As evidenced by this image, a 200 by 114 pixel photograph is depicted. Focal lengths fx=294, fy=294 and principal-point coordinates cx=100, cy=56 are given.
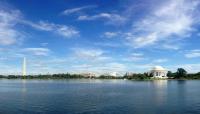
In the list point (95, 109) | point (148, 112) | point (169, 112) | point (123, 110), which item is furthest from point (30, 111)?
point (169, 112)

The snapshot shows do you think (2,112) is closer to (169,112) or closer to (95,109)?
(95,109)

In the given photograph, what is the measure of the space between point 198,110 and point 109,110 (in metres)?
18.0

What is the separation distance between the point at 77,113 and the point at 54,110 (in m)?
5.88

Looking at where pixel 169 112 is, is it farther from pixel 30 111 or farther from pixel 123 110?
pixel 30 111

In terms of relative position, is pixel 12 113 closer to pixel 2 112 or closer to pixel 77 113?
pixel 2 112

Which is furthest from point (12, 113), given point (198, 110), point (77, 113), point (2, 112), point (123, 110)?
point (198, 110)

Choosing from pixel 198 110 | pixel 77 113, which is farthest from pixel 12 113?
pixel 198 110

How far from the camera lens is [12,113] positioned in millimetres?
55094

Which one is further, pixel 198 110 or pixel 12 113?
pixel 198 110

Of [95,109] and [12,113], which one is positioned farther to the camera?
[95,109]

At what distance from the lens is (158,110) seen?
192 feet

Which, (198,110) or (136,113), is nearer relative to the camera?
(136,113)

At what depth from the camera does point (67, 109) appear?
5981cm

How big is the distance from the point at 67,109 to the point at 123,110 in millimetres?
11345
